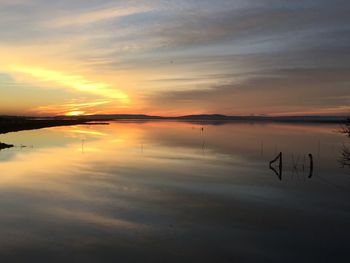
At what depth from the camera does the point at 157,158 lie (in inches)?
1549

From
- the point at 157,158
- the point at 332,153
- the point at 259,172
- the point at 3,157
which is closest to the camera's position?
the point at 259,172

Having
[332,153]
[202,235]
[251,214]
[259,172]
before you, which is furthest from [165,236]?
[332,153]

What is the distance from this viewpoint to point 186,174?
29.5 metres

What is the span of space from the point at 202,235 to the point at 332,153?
36.8 meters

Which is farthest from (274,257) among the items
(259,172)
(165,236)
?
(259,172)

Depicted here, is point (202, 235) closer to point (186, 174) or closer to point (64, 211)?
point (64, 211)

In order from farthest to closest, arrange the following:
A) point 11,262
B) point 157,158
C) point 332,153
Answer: point 332,153, point 157,158, point 11,262

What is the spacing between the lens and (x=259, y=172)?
Answer: 103 ft

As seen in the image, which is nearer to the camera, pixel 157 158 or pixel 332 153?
pixel 157 158

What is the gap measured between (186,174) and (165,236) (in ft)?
48.2

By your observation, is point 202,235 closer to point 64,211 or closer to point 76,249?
point 76,249

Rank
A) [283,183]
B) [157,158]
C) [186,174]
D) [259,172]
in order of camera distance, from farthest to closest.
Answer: [157,158]
[259,172]
[186,174]
[283,183]

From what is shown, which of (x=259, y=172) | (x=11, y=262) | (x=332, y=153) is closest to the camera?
(x=11, y=262)

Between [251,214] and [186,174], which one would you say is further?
[186,174]
